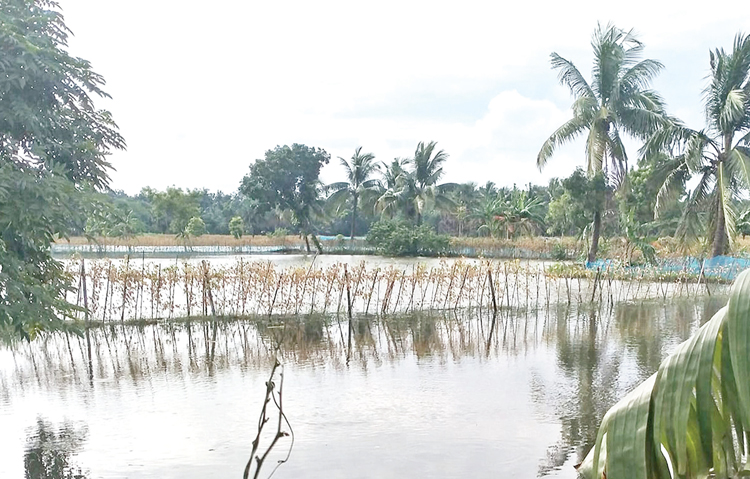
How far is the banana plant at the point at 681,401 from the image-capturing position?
1255 mm

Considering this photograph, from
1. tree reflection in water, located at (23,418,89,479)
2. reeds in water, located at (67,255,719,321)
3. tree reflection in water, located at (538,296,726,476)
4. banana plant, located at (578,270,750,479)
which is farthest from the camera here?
reeds in water, located at (67,255,719,321)

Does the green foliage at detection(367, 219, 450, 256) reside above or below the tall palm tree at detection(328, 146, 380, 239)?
below

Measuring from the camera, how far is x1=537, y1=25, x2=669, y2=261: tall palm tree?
78.0 feet

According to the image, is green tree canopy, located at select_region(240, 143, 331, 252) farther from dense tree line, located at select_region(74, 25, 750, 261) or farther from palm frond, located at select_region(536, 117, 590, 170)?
palm frond, located at select_region(536, 117, 590, 170)

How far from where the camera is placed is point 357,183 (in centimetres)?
4412

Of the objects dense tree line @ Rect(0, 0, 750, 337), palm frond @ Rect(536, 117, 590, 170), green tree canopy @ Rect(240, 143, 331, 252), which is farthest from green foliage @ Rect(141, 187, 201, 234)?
palm frond @ Rect(536, 117, 590, 170)

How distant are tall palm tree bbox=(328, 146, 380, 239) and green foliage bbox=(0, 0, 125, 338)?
38.1m

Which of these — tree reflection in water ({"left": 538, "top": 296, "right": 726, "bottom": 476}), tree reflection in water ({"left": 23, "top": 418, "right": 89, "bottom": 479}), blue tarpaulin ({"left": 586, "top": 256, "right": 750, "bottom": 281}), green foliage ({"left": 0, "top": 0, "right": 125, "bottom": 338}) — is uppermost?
green foliage ({"left": 0, "top": 0, "right": 125, "bottom": 338})

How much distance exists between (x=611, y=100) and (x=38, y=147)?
22.4 metres

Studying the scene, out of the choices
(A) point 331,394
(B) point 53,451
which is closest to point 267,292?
(A) point 331,394

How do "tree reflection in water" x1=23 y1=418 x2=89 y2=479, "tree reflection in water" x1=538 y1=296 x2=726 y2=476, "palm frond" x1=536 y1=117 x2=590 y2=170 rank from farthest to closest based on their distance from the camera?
1. "palm frond" x1=536 y1=117 x2=590 y2=170
2. "tree reflection in water" x1=538 y1=296 x2=726 y2=476
3. "tree reflection in water" x1=23 y1=418 x2=89 y2=479

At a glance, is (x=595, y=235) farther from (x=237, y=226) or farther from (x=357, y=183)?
(x=237, y=226)

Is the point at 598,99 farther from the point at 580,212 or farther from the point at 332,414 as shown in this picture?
the point at 332,414

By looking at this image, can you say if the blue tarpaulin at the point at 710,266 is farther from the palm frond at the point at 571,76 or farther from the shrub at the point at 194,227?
the shrub at the point at 194,227
